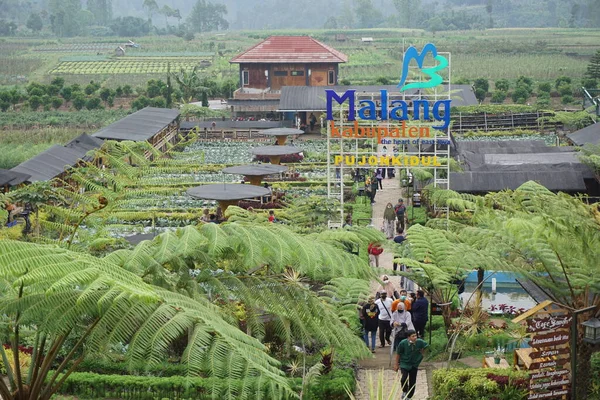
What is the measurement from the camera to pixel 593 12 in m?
144

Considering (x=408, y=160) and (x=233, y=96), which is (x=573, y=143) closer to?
(x=408, y=160)

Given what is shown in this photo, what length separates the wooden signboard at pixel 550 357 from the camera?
12.3 meters

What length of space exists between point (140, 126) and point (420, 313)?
85.2 feet

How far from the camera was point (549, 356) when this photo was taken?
40.9ft

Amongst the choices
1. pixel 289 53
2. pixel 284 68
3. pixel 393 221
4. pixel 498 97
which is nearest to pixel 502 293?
pixel 393 221

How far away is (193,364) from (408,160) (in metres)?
17.9

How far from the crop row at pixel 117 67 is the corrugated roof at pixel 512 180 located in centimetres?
6198

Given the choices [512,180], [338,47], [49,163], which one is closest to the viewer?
[512,180]

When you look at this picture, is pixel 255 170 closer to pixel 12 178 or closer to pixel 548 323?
pixel 12 178

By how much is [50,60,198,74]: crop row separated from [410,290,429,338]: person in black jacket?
241ft

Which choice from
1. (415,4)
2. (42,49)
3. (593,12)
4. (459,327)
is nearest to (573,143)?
(459,327)

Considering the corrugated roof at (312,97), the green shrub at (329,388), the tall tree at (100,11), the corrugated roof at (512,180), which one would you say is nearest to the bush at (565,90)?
the corrugated roof at (312,97)

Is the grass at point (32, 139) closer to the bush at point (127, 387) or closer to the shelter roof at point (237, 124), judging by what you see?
the shelter roof at point (237, 124)

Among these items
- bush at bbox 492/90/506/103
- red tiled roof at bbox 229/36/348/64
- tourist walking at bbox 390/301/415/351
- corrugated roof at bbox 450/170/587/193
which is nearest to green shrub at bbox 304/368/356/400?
tourist walking at bbox 390/301/415/351
